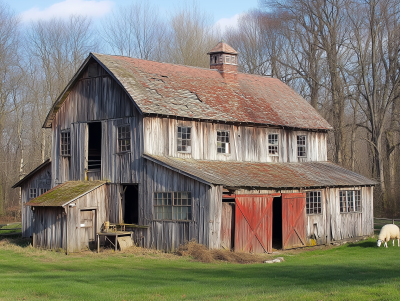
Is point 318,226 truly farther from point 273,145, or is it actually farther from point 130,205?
point 130,205

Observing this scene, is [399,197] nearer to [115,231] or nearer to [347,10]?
[347,10]

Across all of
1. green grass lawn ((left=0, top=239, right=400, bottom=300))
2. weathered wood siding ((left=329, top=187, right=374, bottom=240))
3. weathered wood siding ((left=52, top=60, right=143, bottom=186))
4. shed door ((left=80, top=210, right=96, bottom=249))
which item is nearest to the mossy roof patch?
weathered wood siding ((left=52, top=60, right=143, bottom=186))

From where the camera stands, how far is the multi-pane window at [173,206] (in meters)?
23.0

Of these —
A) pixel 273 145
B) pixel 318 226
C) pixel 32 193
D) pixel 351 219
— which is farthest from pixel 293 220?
pixel 32 193

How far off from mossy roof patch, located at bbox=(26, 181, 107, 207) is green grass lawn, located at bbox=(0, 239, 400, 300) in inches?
89.1

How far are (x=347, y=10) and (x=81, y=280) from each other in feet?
116

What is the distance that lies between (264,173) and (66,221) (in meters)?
10.0

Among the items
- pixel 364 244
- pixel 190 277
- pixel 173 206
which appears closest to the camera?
pixel 190 277

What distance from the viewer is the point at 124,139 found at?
2572cm

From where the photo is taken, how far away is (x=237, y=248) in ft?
75.2

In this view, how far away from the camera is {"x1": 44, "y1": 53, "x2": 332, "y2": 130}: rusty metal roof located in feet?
85.5

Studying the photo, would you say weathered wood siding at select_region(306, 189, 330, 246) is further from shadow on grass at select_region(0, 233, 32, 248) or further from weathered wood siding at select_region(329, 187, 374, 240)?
shadow on grass at select_region(0, 233, 32, 248)

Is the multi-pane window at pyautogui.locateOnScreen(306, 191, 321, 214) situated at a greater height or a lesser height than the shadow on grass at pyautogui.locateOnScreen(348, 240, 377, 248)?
greater

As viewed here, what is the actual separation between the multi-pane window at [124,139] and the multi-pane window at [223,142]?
495 centimetres
